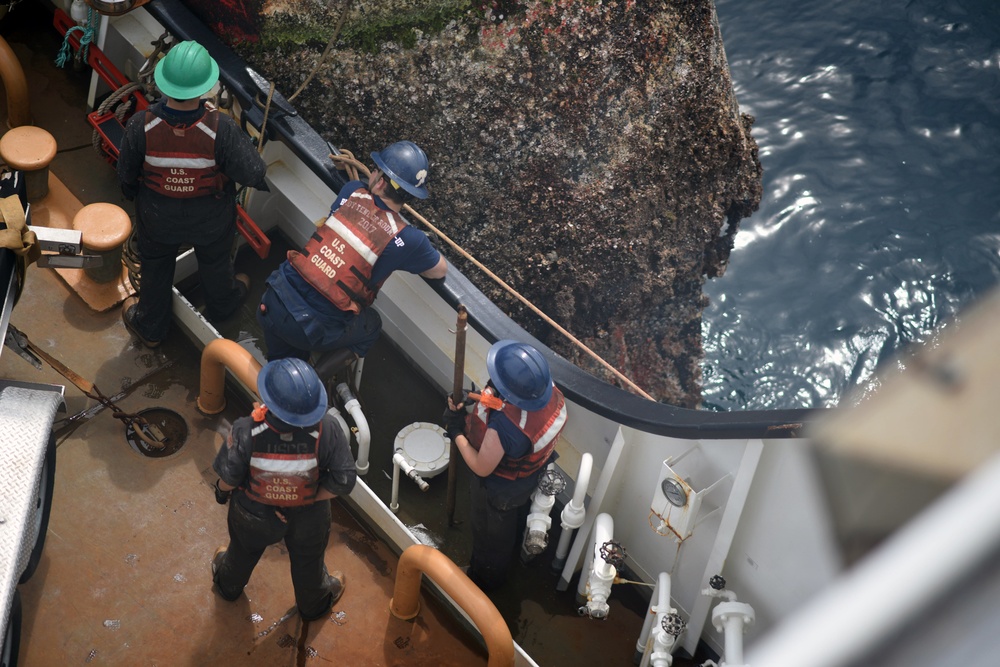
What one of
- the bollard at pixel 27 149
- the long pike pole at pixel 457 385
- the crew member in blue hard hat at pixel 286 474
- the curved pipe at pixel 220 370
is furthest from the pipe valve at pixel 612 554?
the bollard at pixel 27 149

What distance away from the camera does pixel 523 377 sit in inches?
158

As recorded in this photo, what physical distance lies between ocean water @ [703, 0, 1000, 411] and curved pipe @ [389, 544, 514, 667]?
14.3ft

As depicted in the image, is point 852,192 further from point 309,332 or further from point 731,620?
point 309,332

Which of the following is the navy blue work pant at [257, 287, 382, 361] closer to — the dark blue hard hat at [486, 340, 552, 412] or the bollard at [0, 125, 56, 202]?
the dark blue hard hat at [486, 340, 552, 412]

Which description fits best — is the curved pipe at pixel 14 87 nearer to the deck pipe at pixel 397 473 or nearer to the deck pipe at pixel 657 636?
the deck pipe at pixel 397 473

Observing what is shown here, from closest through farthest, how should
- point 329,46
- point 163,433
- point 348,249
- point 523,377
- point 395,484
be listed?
point 523,377, point 348,249, point 395,484, point 163,433, point 329,46

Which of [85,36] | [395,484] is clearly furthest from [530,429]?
[85,36]

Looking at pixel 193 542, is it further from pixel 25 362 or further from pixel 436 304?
pixel 436 304

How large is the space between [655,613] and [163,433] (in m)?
2.42

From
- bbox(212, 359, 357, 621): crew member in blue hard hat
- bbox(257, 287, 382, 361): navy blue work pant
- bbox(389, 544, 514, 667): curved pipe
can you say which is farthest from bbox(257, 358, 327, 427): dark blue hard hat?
bbox(389, 544, 514, 667): curved pipe

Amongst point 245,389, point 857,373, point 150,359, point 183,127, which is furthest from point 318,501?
point 857,373

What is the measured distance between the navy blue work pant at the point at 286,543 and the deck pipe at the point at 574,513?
1070 mm

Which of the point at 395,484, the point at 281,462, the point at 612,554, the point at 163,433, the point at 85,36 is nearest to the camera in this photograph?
the point at 281,462

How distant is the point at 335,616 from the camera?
4387 millimetres
